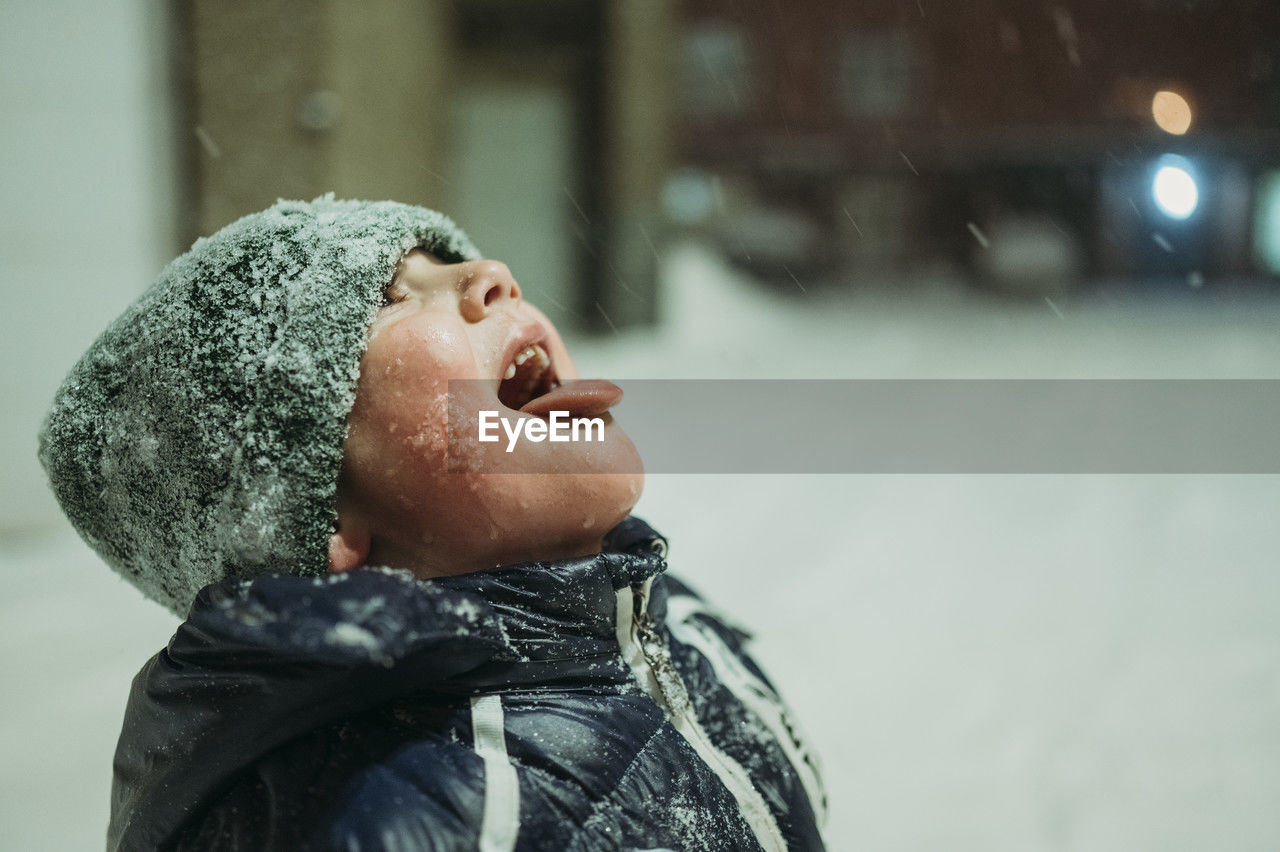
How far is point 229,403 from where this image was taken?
2.99 feet

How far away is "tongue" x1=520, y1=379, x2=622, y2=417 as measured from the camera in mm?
982

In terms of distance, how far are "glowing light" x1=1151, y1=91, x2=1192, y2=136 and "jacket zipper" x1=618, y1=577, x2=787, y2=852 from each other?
691 cm

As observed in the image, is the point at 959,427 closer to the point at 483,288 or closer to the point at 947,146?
the point at 483,288

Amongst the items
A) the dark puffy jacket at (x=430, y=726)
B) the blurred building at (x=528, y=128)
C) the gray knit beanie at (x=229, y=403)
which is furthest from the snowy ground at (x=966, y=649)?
the blurred building at (x=528, y=128)

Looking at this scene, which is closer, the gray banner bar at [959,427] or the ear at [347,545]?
the ear at [347,545]

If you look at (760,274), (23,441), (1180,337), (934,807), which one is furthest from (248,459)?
(760,274)

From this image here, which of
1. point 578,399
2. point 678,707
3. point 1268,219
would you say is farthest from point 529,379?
point 1268,219

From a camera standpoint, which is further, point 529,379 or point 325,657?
point 529,379

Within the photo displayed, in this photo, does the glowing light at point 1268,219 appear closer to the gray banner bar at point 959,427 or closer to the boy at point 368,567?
the gray banner bar at point 959,427

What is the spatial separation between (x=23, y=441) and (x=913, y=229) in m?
9.63

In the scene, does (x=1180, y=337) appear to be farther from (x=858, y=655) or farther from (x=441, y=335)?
(x=441, y=335)

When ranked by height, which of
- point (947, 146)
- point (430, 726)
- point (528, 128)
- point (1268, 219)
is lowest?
point (430, 726)

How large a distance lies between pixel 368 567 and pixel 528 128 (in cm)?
586

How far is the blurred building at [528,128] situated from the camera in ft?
16.0
